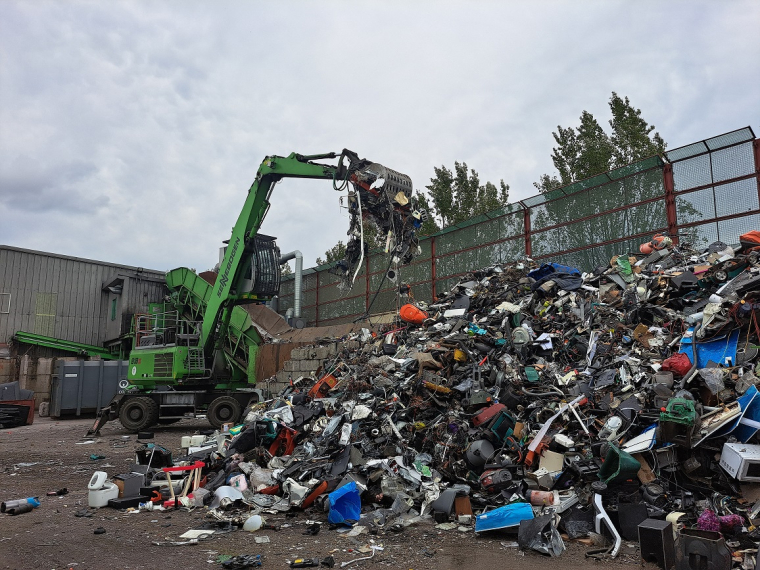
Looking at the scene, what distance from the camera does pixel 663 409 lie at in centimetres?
506

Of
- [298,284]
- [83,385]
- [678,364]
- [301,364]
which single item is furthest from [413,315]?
[83,385]

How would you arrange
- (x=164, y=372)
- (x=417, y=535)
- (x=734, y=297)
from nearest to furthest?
(x=417, y=535) → (x=734, y=297) → (x=164, y=372)

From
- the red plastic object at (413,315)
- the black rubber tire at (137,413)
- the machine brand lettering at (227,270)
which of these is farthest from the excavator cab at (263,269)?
the black rubber tire at (137,413)

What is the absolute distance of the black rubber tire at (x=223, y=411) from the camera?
466 inches

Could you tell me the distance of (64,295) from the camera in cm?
2212

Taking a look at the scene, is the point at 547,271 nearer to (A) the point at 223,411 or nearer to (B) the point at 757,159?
(B) the point at 757,159

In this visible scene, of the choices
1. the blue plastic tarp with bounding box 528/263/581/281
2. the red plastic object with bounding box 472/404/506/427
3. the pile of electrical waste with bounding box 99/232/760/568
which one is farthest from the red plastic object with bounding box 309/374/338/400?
the blue plastic tarp with bounding box 528/263/581/281

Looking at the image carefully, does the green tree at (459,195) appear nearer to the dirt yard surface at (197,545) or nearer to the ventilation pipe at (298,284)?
the ventilation pipe at (298,284)

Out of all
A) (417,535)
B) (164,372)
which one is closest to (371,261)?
(164,372)

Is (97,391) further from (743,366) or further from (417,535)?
(743,366)

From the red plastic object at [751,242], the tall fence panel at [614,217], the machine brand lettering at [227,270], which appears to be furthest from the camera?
the machine brand lettering at [227,270]

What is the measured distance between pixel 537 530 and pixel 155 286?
20.8 meters

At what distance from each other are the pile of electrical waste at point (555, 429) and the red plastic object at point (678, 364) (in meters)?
0.02

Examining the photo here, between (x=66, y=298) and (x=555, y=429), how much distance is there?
2246 centimetres
